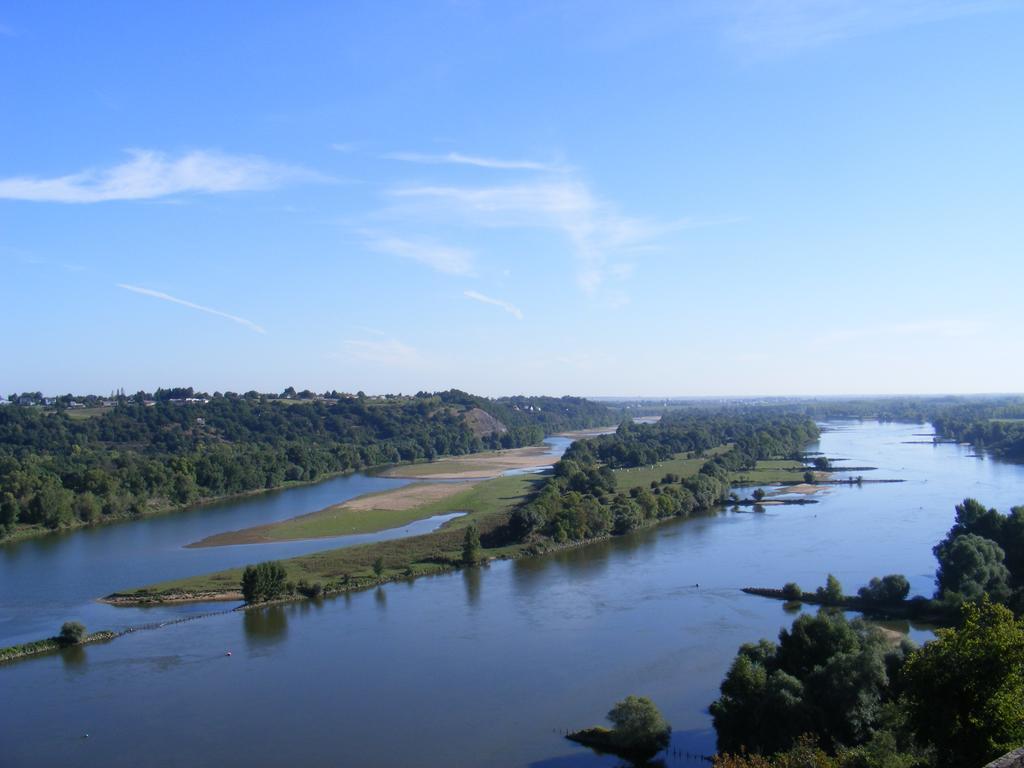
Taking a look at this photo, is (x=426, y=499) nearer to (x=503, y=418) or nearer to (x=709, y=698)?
(x=709, y=698)

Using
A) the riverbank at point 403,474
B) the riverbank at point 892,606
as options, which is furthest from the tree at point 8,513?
the riverbank at point 892,606

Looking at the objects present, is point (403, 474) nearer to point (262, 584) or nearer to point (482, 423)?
point (482, 423)

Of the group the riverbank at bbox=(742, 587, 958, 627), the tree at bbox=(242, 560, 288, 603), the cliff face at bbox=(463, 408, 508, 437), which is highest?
the cliff face at bbox=(463, 408, 508, 437)

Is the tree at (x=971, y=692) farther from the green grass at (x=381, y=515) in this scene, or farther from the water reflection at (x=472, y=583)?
the green grass at (x=381, y=515)

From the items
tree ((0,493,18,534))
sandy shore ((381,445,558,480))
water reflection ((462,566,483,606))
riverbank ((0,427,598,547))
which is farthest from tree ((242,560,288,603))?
sandy shore ((381,445,558,480))

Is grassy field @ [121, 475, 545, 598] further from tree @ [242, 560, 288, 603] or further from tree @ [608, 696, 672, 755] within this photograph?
tree @ [608, 696, 672, 755]

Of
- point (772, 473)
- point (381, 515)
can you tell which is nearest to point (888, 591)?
point (381, 515)

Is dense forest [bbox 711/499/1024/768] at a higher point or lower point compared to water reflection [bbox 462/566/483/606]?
higher

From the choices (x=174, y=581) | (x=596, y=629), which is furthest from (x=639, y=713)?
(x=174, y=581)
